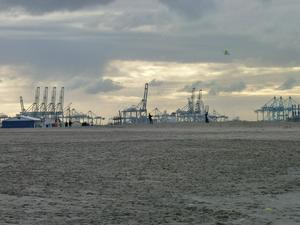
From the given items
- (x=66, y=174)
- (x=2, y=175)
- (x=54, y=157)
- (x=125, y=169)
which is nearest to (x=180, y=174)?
(x=125, y=169)

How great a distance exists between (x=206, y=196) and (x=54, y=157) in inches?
485

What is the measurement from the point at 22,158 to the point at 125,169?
646 centimetres

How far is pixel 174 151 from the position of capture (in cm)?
2831

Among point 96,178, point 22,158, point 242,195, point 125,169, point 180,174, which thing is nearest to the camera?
point 242,195

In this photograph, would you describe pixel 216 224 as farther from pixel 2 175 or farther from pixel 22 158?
pixel 22 158

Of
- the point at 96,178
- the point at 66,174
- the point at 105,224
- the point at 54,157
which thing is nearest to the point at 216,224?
the point at 105,224

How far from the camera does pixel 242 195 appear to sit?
1429 centimetres

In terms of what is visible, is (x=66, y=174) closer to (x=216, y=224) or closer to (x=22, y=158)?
(x=22, y=158)

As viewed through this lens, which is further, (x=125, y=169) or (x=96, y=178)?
(x=125, y=169)

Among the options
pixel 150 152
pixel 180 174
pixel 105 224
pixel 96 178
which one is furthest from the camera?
pixel 150 152

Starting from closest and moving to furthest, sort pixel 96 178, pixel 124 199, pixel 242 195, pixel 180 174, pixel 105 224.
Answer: pixel 105 224 → pixel 124 199 → pixel 242 195 → pixel 96 178 → pixel 180 174

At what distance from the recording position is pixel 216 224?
10.4 m

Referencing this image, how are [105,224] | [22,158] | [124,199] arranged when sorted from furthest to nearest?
[22,158], [124,199], [105,224]

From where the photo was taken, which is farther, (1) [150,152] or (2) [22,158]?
(1) [150,152]
